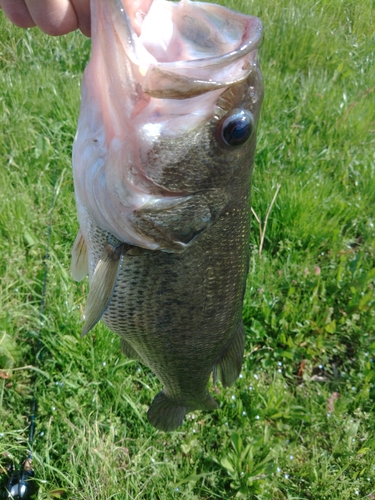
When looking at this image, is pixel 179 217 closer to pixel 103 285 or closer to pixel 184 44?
pixel 103 285

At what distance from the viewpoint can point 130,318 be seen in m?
1.46

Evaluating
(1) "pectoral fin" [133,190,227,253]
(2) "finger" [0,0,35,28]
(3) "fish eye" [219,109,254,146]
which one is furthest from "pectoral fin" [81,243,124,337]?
(2) "finger" [0,0,35,28]

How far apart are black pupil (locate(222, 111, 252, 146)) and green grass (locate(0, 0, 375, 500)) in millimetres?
1559

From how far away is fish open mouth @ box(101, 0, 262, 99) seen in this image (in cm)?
103

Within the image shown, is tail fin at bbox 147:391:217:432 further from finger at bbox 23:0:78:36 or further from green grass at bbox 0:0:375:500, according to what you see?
finger at bbox 23:0:78:36

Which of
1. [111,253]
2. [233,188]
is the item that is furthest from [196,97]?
[111,253]

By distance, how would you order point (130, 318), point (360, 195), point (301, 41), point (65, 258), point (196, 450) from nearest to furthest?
point (130, 318), point (196, 450), point (65, 258), point (360, 195), point (301, 41)

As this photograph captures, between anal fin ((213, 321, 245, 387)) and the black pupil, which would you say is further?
anal fin ((213, 321, 245, 387))

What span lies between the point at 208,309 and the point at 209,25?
806 millimetres

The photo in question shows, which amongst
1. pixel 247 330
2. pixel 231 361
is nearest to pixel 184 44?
pixel 231 361

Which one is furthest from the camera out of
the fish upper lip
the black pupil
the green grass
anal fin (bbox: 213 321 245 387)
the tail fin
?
the green grass

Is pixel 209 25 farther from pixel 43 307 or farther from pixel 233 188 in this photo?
pixel 43 307

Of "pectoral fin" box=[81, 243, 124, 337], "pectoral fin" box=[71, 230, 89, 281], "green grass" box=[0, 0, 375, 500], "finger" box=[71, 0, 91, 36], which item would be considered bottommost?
"green grass" box=[0, 0, 375, 500]

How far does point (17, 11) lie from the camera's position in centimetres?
129
